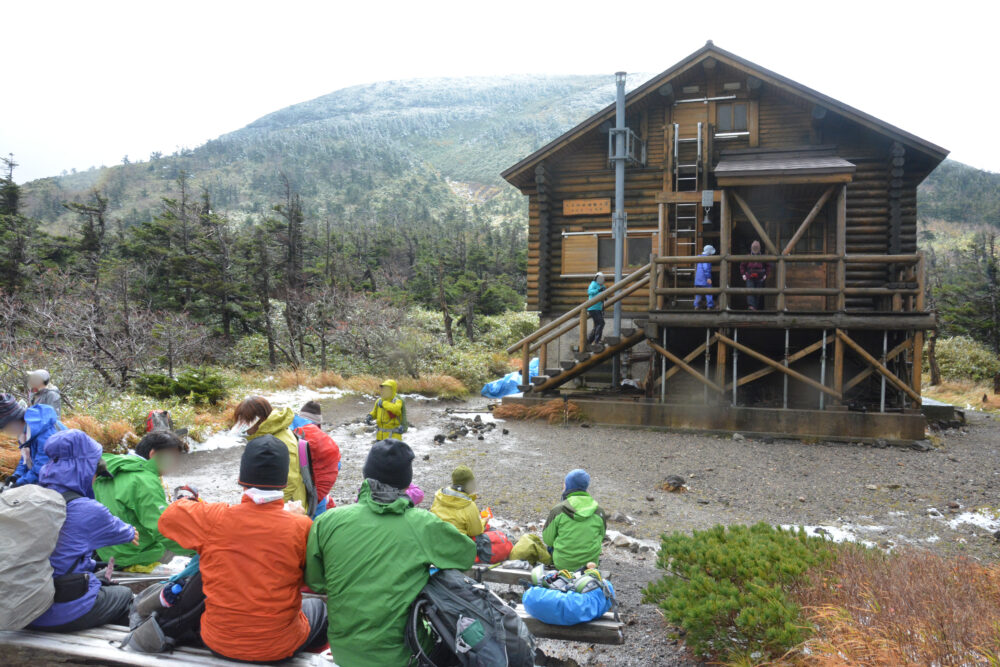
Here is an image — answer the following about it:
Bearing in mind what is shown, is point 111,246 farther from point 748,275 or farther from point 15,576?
point 15,576

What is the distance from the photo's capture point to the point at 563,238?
16.5 meters

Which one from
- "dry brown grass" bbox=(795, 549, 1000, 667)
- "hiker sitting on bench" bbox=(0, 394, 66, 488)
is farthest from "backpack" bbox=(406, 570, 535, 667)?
"hiker sitting on bench" bbox=(0, 394, 66, 488)

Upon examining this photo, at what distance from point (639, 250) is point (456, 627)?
14132mm

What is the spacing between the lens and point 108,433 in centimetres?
1005

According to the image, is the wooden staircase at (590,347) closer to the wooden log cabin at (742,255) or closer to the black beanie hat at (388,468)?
the wooden log cabin at (742,255)

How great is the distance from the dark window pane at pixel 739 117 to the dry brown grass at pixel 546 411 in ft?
27.2

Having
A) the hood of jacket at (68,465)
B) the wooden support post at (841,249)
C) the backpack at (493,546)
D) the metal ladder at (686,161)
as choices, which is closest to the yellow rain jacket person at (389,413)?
the backpack at (493,546)

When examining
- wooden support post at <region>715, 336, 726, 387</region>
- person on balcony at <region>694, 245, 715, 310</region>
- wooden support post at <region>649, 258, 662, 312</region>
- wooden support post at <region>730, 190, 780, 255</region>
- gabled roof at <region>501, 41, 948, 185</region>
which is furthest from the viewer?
gabled roof at <region>501, 41, 948, 185</region>

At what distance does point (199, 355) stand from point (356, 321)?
524 centimetres

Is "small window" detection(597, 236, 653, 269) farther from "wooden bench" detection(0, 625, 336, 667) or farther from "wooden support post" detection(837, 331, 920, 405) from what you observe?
"wooden bench" detection(0, 625, 336, 667)

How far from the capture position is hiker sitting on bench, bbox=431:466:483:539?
15.6 ft

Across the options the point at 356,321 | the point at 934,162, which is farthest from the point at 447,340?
the point at 934,162

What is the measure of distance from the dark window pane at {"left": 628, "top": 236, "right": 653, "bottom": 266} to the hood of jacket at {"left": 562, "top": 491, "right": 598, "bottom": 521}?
11.8 m

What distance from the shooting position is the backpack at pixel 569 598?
402 centimetres
